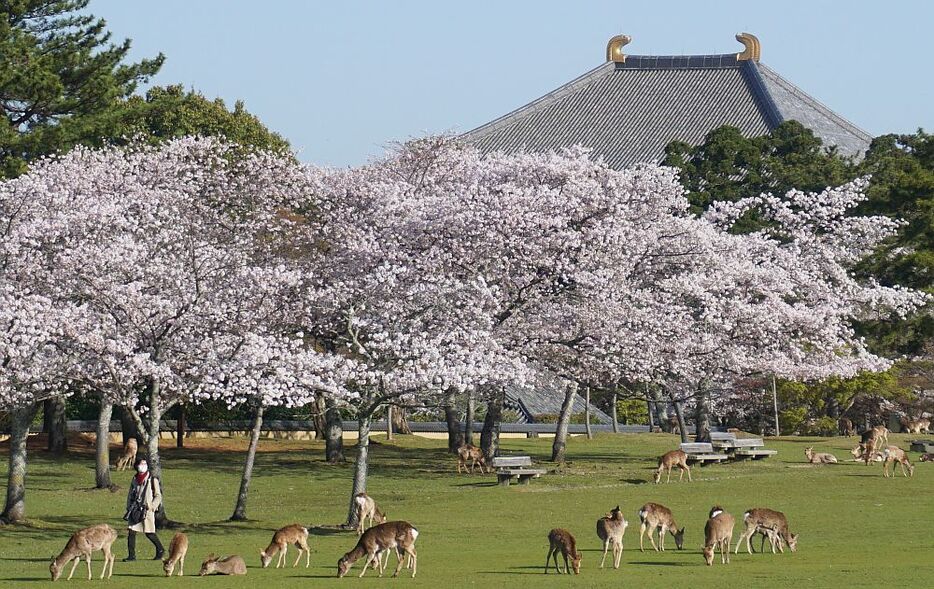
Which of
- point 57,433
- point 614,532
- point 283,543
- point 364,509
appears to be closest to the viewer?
point 614,532

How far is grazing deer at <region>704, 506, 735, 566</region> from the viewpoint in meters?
20.6

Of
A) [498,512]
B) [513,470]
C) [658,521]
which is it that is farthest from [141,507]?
[513,470]

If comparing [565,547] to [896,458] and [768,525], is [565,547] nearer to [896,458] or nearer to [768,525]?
[768,525]

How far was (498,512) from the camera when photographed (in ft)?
98.5

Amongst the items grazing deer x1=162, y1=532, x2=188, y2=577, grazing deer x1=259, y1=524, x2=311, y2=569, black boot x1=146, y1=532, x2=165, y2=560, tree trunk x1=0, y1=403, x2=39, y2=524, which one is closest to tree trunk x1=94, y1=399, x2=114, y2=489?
tree trunk x1=0, y1=403, x2=39, y2=524

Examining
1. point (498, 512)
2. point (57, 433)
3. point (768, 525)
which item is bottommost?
point (498, 512)

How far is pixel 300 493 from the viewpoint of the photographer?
3566 centimetres

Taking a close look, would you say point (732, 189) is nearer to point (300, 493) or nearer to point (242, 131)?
point (242, 131)

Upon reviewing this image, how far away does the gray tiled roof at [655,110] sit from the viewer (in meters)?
102

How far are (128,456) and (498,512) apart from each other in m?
15.2

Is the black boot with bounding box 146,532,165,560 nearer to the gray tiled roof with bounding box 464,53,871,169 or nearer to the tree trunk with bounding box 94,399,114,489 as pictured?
the tree trunk with bounding box 94,399,114,489

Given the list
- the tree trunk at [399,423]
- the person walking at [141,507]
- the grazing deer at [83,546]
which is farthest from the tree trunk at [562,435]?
the grazing deer at [83,546]

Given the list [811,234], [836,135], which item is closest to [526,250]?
[811,234]

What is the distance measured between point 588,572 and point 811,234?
3095 cm
